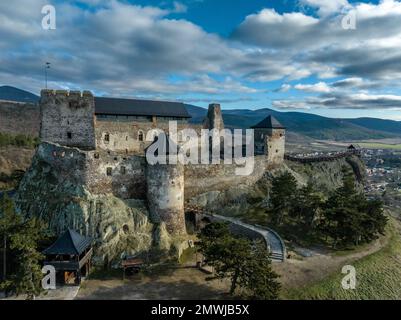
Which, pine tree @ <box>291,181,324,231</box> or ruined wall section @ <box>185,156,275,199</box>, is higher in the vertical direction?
ruined wall section @ <box>185,156,275,199</box>

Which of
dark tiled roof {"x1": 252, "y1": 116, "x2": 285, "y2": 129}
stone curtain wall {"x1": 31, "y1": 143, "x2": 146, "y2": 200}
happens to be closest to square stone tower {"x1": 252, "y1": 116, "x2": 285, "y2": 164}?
dark tiled roof {"x1": 252, "y1": 116, "x2": 285, "y2": 129}

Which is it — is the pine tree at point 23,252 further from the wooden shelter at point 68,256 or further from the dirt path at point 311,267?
the dirt path at point 311,267

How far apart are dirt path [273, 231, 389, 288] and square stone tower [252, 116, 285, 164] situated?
62.8 feet

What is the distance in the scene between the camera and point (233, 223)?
37.5 m

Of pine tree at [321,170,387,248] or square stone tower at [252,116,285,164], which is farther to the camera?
square stone tower at [252,116,285,164]

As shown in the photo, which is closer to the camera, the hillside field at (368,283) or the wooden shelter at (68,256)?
the wooden shelter at (68,256)

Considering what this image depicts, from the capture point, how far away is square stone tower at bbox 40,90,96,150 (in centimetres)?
3797

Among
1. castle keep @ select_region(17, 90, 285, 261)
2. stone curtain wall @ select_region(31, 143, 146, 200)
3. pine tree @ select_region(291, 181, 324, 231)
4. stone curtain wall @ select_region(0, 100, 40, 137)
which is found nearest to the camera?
castle keep @ select_region(17, 90, 285, 261)

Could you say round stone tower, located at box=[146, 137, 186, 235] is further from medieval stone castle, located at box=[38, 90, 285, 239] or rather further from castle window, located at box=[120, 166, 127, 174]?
castle window, located at box=[120, 166, 127, 174]

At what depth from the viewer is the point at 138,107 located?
1762 inches

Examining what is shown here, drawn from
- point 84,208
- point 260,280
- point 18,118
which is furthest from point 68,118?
point 18,118

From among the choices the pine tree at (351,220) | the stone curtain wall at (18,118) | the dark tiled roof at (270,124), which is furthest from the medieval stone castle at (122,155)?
the stone curtain wall at (18,118)

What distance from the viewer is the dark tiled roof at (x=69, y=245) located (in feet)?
90.9
